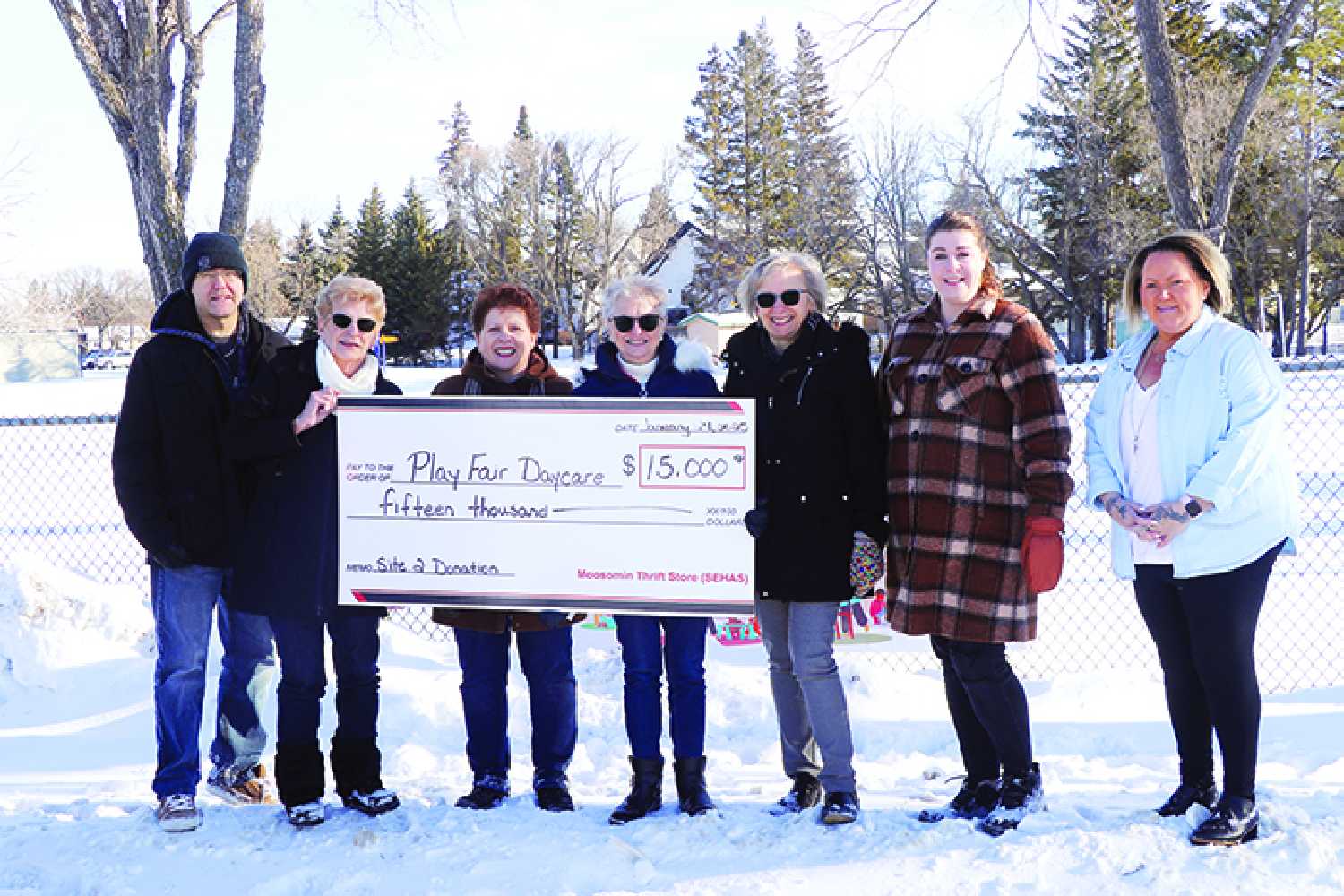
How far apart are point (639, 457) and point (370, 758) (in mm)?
1660

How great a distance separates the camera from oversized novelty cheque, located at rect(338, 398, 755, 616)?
3730mm

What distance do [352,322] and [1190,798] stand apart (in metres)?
3.63

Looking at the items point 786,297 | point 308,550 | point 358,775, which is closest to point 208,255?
point 308,550

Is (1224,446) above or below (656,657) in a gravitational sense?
above

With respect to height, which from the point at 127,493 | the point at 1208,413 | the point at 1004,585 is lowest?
the point at 1004,585

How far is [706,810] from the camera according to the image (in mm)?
3854

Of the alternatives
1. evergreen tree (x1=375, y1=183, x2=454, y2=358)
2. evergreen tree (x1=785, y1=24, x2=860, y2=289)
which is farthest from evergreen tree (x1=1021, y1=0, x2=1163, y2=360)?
evergreen tree (x1=375, y1=183, x2=454, y2=358)

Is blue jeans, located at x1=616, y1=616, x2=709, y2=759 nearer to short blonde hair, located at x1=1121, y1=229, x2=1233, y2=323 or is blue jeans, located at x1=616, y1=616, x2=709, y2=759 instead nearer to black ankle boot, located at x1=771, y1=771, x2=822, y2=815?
black ankle boot, located at x1=771, y1=771, x2=822, y2=815

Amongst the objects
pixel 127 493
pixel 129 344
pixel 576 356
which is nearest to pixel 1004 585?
pixel 127 493

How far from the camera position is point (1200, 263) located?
3.48 m

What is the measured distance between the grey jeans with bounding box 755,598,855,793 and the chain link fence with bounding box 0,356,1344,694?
1.78 meters

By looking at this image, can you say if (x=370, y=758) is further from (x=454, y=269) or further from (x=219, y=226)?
(x=454, y=269)

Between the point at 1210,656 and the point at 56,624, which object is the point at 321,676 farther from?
the point at 1210,656

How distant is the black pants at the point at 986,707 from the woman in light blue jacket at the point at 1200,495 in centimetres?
55
